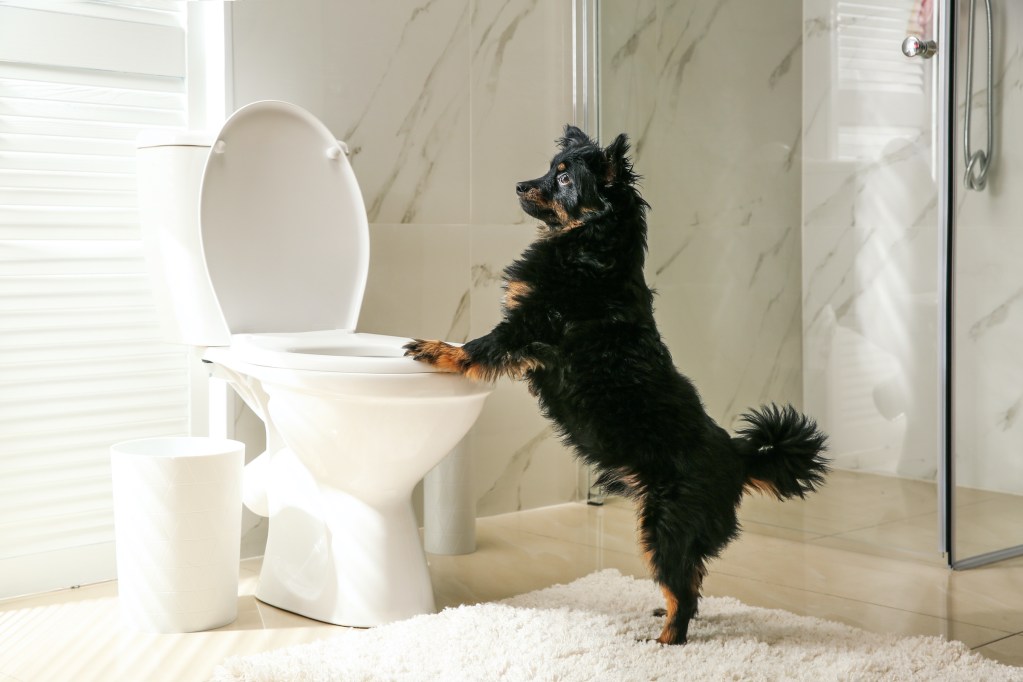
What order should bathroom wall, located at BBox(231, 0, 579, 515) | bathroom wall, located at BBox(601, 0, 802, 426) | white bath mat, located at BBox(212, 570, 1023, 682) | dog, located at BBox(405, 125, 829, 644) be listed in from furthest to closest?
1. bathroom wall, located at BBox(601, 0, 802, 426)
2. bathroom wall, located at BBox(231, 0, 579, 515)
3. dog, located at BBox(405, 125, 829, 644)
4. white bath mat, located at BBox(212, 570, 1023, 682)

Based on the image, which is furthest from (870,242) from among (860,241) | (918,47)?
(918,47)

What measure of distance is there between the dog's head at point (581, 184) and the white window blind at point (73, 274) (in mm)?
972

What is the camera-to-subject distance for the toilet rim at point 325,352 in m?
1.84

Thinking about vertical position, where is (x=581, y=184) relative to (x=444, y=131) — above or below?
below

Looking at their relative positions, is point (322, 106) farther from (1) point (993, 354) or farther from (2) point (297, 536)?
(1) point (993, 354)

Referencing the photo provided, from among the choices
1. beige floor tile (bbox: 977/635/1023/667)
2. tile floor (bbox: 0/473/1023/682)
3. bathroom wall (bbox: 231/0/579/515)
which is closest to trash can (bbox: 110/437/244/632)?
tile floor (bbox: 0/473/1023/682)

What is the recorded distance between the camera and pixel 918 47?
2.38m

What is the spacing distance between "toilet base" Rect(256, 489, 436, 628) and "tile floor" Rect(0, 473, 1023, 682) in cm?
5

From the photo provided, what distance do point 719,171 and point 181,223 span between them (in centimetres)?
140

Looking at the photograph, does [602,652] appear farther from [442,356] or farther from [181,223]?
[181,223]

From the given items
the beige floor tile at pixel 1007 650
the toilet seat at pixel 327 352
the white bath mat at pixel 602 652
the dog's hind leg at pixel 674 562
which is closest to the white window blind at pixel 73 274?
the toilet seat at pixel 327 352

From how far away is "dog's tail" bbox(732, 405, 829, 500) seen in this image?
186cm

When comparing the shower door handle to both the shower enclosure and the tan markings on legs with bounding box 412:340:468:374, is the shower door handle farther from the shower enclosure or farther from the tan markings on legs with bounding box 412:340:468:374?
the tan markings on legs with bounding box 412:340:468:374

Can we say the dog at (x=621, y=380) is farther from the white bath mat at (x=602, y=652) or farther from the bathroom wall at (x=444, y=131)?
the bathroom wall at (x=444, y=131)
